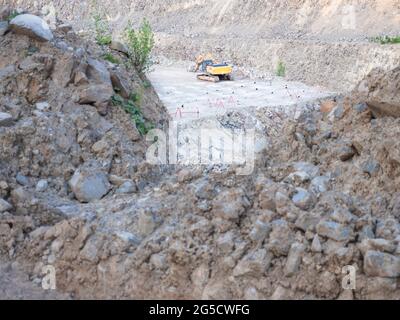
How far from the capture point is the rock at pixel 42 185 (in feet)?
21.9

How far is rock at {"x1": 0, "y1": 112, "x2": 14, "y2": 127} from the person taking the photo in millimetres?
7234

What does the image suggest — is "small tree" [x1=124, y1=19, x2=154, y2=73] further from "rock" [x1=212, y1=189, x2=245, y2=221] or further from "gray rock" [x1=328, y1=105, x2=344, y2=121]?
"rock" [x1=212, y1=189, x2=245, y2=221]

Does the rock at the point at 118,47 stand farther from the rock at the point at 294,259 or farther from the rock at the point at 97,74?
the rock at the point at 294,259

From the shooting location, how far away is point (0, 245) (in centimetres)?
558

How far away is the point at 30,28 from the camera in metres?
8.65

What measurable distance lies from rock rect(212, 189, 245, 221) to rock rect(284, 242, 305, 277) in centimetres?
68

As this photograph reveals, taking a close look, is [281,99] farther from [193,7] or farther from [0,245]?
[193,7]

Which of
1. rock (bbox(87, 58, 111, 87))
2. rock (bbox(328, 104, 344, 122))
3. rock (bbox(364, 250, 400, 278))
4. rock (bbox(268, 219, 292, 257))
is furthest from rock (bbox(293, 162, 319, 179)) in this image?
rock (bbox(87, 58, 111, 87))

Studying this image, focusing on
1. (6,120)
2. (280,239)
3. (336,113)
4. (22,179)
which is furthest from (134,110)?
(280,239)

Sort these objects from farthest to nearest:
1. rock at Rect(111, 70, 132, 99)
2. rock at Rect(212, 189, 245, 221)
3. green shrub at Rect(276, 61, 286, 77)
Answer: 1. green shrub at Rect(276, 61, 286, 77)
2. rock at Rect(111, 70, 132, 99)
3. rock at Rect(212, 189, 245, 221)

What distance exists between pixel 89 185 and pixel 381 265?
399 centimetres

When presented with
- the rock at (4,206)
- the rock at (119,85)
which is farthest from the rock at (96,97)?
the rock at (4,206)

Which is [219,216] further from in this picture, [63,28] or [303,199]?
[63,28]
